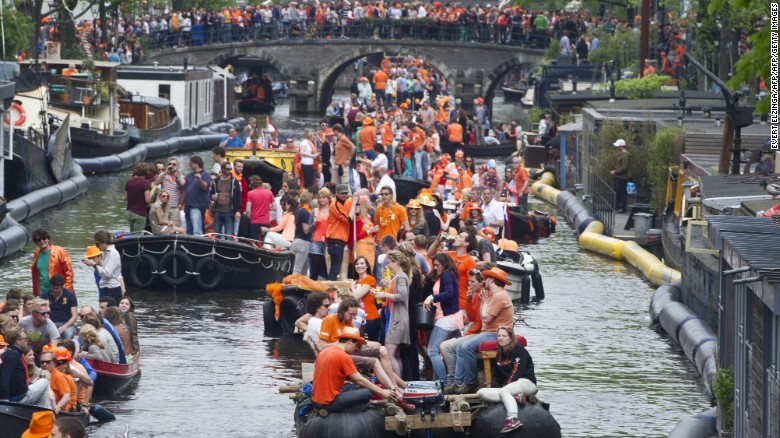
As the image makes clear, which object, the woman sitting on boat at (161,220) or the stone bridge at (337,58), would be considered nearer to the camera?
the woman sitting on boat at (161,220)

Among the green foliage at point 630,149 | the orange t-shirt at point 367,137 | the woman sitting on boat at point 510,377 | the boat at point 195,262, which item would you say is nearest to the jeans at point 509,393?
the woman sitting on boat at point 510,377

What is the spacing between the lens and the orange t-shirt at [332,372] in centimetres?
1467

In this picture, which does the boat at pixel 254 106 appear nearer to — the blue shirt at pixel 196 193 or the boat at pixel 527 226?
the boat at pixel 527 226

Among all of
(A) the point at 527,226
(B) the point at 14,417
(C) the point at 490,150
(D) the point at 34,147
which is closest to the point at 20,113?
(D) the point at 34,147

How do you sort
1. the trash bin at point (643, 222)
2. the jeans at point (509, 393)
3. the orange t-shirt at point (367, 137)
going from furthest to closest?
the orange t-shirt at point (367, 137)
the trash bin at point (643, 222)
the jeans at point (509, 393)

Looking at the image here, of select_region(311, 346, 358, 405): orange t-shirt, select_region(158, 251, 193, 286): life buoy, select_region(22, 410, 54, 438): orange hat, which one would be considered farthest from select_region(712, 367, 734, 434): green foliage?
select_region(158, 251, 193, 286): life buoy

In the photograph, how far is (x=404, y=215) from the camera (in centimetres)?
2253

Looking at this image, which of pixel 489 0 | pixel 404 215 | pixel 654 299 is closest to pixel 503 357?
pixel 404 215

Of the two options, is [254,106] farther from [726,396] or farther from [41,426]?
[41,426]

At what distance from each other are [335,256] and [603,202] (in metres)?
11.4

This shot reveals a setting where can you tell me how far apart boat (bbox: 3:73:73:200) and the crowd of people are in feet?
46.1

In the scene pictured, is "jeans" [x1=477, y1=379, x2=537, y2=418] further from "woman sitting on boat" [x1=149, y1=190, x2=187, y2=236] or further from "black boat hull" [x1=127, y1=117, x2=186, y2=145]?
"black boat hull" [x1=127, y1=117, x2=186, y2=145]

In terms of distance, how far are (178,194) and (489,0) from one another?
77013 mm

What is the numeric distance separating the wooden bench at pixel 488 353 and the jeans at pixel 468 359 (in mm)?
61
